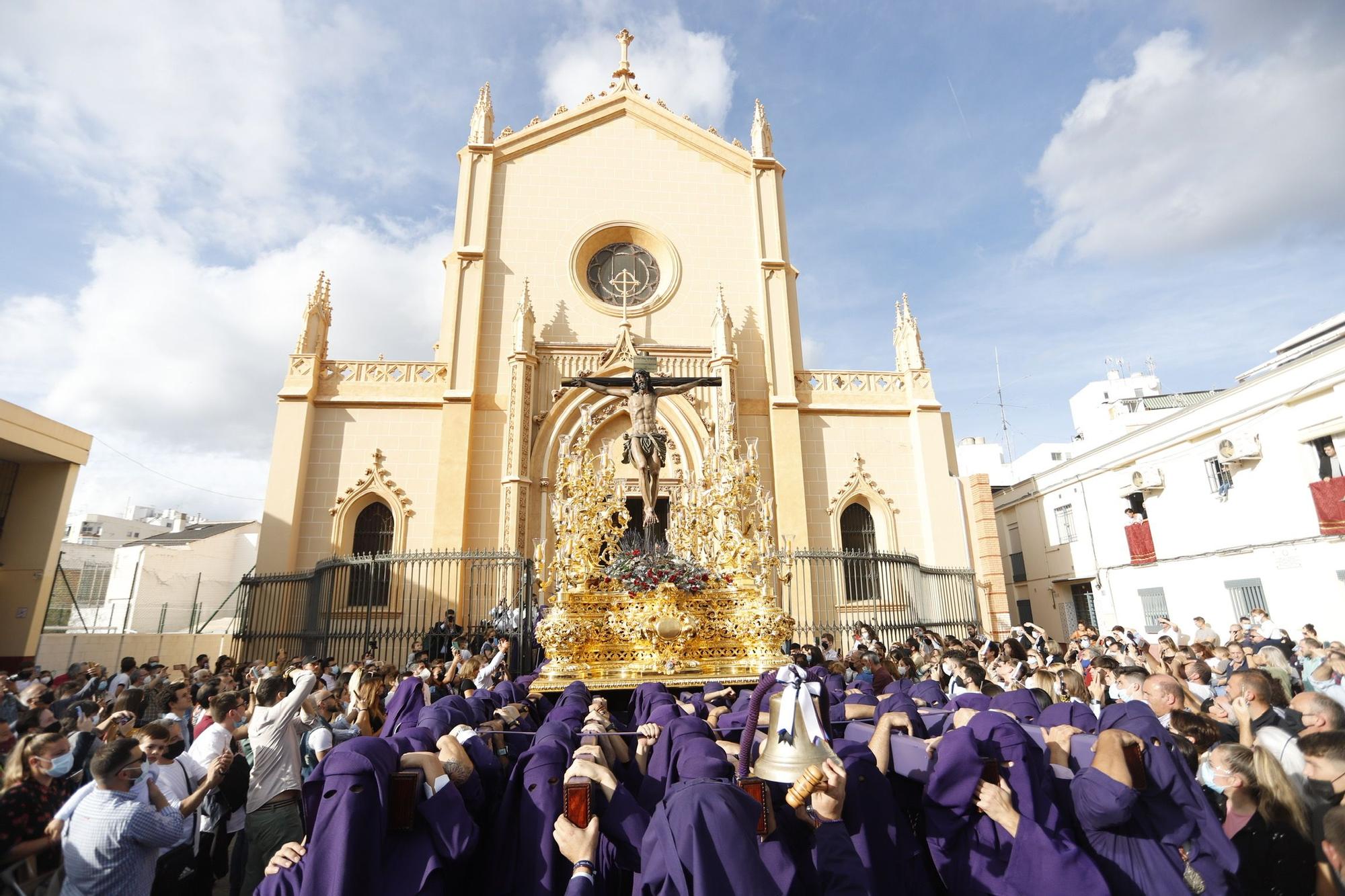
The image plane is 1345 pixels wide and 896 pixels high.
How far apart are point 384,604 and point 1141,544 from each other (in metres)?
20.8

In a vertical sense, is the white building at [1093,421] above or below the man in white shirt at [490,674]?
above

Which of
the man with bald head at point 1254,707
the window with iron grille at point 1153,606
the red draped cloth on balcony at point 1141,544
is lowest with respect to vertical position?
the man with bald head at point 1254,707

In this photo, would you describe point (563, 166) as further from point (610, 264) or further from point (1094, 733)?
point (1094, 733)

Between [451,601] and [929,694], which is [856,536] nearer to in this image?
[451,601]

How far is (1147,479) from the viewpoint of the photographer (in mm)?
19797

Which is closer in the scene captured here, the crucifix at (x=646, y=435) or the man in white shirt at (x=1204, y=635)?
the crucifix at (x=646, y=435)

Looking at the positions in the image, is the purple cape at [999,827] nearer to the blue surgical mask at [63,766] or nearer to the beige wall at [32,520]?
the blue surgical mask at [63,766]

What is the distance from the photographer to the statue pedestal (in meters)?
8.12

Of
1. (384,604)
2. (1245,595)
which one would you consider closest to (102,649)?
(384,604)

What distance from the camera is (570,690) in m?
5.99

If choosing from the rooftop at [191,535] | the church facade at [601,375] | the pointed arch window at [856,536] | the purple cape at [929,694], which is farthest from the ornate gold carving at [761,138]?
the rooftop at [191,535]

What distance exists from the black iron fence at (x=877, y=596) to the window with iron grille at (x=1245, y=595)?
633 cm

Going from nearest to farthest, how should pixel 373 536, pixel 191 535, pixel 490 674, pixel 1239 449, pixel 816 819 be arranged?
pixel 816 819 < pixel 490 674 < pixel 1239 449 < pixel 373 536 < pixel 191 535

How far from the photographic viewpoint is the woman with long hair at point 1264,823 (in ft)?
10.6
